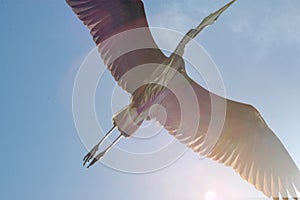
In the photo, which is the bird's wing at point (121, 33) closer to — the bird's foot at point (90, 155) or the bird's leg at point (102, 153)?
the bird's leg at point (102, 153)

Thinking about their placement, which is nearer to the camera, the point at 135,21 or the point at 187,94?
the point at 135,21

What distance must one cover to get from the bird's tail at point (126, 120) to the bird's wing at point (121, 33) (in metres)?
0.56

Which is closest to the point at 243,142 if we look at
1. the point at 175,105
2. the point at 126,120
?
the point at 175,105

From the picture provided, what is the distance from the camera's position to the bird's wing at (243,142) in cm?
1012

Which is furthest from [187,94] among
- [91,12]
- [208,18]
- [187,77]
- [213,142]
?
[91,12]

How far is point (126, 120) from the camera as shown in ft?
30.0

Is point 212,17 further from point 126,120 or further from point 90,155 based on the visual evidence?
point 90,155

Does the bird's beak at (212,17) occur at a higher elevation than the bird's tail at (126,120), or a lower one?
higher

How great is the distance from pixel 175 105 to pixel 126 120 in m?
1.60

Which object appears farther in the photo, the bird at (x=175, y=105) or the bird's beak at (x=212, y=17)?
the bird at (x=175, y=105)

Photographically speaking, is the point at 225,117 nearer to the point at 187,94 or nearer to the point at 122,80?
the point at 187,94

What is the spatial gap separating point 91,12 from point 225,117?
3.61 meters

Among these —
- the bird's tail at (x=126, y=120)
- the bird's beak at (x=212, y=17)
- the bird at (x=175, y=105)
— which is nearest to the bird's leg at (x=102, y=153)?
the bird at (x=175, y=105)

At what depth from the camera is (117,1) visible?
30.0 feet
